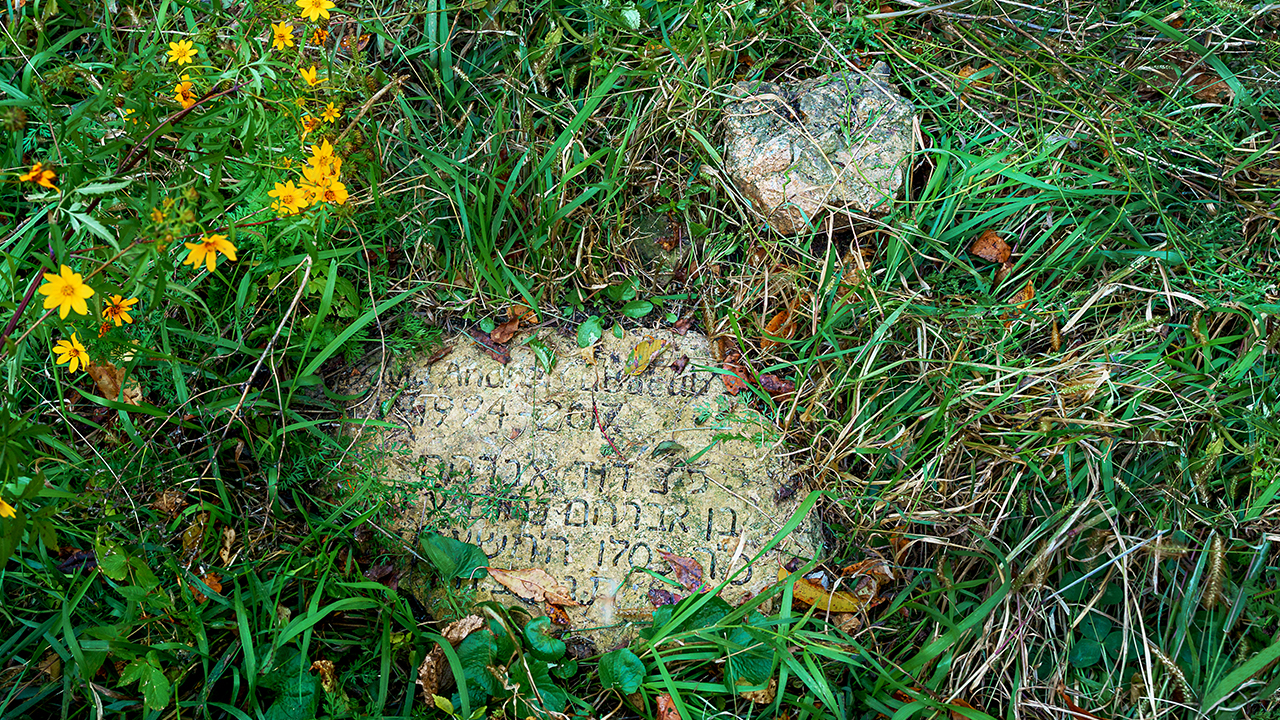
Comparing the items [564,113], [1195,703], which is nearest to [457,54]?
[564,113]

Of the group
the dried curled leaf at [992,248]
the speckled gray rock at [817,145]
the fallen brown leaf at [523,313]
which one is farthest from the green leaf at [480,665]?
the dried curled leaf at [992,248]

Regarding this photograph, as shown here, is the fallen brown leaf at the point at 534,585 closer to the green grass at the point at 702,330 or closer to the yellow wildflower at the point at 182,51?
the green grass at the point at 702,330

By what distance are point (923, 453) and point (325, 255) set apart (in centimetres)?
173

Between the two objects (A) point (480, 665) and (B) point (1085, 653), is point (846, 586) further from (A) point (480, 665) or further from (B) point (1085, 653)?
(A) point (480, 665)

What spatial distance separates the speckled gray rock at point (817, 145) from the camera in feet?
7.74

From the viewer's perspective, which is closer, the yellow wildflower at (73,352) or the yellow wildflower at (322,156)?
the yellow wildflower at (73,352)

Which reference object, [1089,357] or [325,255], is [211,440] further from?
[1089,357]

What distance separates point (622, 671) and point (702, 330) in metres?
1.00

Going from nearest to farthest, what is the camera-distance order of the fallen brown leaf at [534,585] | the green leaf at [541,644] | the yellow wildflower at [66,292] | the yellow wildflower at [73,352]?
the yellow wildflower at [66,292] < the yellow wildflower at [73,352] < the green leaf at [541,644] < the fallen brown leaf at [534,585]

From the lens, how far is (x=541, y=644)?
2.03 m

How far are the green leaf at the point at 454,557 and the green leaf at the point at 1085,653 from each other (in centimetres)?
155

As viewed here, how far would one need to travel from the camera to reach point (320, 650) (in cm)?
205

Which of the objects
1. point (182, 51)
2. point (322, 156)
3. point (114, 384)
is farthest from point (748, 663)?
point (182, 51)

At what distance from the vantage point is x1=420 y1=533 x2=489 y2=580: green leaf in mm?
2104
